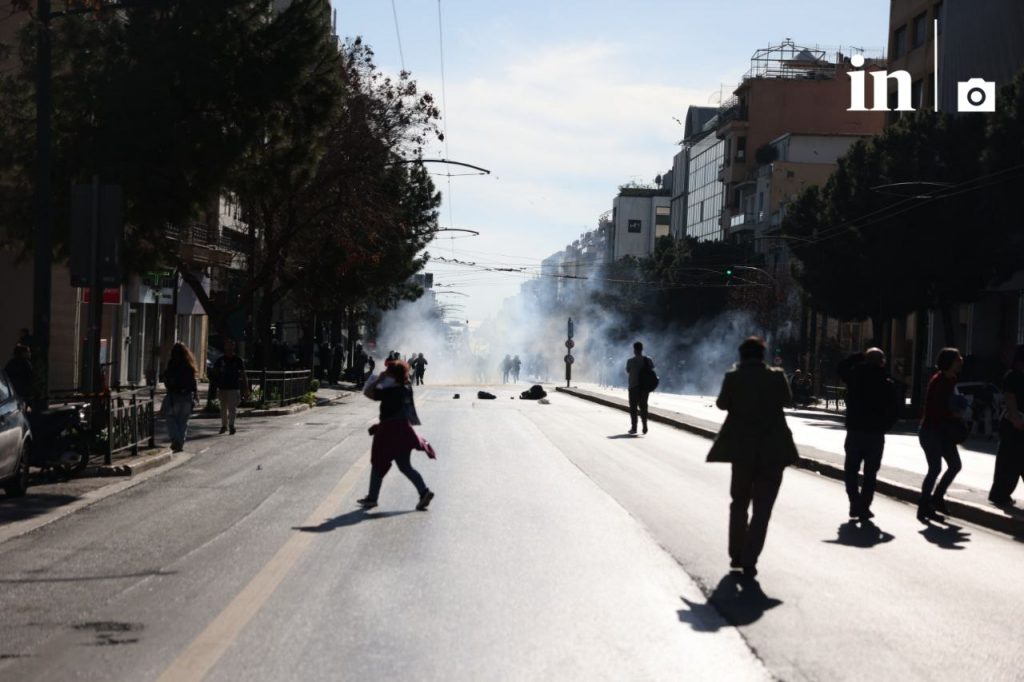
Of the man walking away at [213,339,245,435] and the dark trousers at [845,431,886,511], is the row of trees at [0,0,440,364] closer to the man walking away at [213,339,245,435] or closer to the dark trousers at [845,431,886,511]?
the man walking away at [213,339,245,435]

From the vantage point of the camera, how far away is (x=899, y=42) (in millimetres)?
61625

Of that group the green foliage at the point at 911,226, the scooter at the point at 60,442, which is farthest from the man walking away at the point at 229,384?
the green foliage at the point at 911,226

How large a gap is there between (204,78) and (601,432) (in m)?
11.5

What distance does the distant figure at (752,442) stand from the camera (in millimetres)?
9633

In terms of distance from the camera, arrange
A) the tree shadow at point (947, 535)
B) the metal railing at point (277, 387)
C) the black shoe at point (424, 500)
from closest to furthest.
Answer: the tree shadow at point (947, 535) < the black shoe at point (424, 500) < the metal railing at point (277, 387)

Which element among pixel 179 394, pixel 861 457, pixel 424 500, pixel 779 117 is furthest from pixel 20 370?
pixel 779 117

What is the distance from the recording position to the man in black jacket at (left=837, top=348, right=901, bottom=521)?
13.7 meters

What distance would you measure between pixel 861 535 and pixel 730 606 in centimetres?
463

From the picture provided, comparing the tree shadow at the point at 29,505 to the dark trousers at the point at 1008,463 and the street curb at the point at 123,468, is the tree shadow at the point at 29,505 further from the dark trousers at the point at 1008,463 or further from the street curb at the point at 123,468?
the dark trousers at the point at 1008,463

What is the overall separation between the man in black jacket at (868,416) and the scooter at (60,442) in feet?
27.5

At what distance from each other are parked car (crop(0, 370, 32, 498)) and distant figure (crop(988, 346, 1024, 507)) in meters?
9.94

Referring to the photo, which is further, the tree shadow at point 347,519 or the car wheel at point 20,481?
the car wheel at point 20,481

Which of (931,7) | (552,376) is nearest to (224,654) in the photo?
(931,7)

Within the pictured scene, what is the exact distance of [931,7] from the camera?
5681 centimetres
